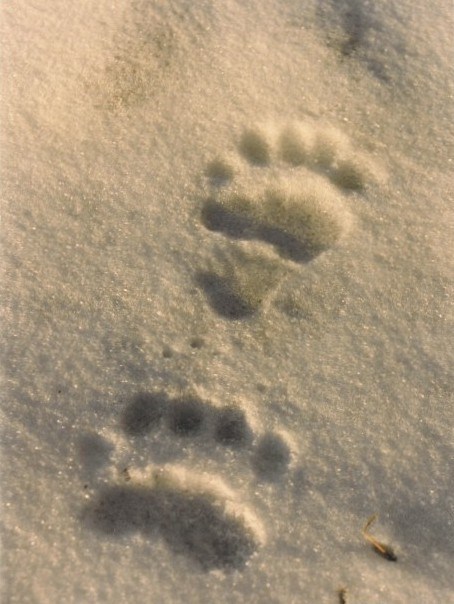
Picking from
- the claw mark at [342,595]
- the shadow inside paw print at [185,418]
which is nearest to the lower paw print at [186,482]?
the shadow inside paw print at [185,418]

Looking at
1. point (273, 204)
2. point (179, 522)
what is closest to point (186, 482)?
point (179, 522)

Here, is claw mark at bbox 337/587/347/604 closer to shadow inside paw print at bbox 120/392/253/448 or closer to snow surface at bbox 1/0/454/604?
snow surface at bbox 1/0/454/604

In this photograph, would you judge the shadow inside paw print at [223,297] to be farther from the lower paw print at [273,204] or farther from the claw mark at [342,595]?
the claw mark at [342,595]

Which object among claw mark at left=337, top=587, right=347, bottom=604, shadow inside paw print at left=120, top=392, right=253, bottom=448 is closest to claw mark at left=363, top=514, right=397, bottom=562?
claw mark at left=337, top=587, right=347, bottom=604

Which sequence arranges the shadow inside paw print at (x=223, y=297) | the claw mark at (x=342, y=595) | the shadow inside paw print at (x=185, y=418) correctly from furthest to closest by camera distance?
the shadow inside paw print at (x=223, y=297), the shadow inside paw print at (x=185, y=418), the claw mark at (x=342, y=595)

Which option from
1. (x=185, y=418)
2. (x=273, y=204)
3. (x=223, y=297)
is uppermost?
(x=273, y=204)

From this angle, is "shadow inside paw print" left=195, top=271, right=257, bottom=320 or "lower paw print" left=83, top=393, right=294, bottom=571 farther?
"shadow inside paw print" left=195, top=271, right=257, bottom=320

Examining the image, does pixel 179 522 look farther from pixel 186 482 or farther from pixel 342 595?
pixel 342 595

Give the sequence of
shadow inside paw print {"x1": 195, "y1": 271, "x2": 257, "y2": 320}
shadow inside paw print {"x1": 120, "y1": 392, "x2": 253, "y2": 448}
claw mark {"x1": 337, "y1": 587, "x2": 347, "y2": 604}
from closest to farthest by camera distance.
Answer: claw mark {"x1": 337, "y1": 587, "x2": 347, "y2": 604} → shadow inside paw print {"x1": 120, "y1": 392, "x2": 253, "y2": 448} → shadow inside paw print {"x1": 195, "y1": 271, "x2": 257, "y2": 320}

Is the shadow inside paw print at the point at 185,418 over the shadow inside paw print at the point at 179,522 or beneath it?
over
